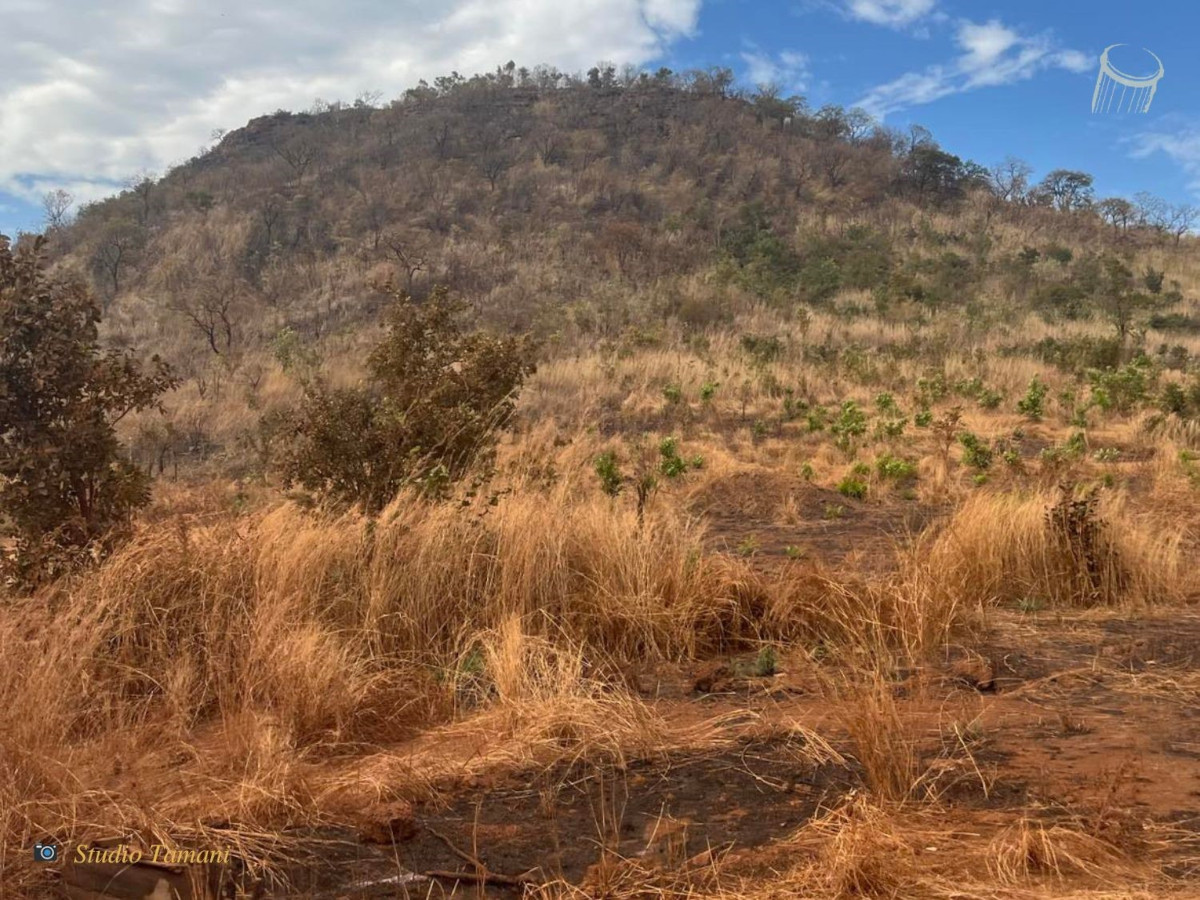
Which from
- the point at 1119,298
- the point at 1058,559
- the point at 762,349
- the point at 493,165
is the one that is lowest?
the point at 1058,559

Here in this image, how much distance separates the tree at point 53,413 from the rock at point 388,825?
254 centimetres

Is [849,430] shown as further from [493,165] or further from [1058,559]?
[493,165]

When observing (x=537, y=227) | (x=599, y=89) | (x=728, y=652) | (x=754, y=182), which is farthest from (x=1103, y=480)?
(x=599, y=89)

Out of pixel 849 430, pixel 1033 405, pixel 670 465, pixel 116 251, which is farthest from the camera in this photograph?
pixel 116 251

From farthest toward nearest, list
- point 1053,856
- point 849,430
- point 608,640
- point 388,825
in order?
point 849,430 < point 608,640 < point 388,825 < point 1053,856

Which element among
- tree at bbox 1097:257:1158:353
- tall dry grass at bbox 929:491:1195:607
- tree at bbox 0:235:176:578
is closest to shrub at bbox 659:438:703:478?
tall dry grass at bbox 929:491:1195:607

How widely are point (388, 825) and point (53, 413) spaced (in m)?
3.29

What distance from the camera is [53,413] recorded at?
4543 millimetres

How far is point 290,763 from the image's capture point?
110 inches

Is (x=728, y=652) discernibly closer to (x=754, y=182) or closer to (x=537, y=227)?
(x=537, y=227)

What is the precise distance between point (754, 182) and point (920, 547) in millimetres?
36052

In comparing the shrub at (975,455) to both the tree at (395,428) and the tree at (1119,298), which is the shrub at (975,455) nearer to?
the tree at (395,428)

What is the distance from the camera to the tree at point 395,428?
17.9 feet

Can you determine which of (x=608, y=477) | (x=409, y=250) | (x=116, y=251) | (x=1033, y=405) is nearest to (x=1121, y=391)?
(x=1033, y=405)
